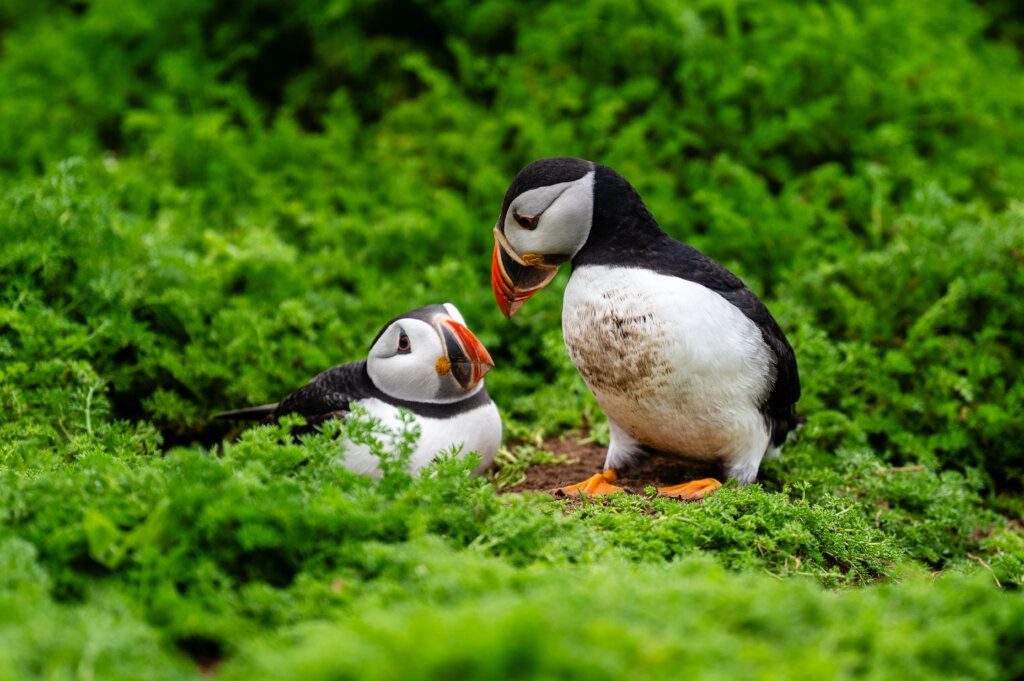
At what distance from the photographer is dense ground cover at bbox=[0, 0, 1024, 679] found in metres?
2.20

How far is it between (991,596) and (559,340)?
10.1 ft

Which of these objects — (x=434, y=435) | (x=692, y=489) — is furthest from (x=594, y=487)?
(x=434, y=435)

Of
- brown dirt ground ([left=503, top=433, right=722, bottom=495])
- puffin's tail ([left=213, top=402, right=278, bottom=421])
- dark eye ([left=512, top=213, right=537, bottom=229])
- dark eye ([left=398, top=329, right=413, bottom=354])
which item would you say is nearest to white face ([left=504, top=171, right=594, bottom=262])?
dark eye ([left=512, top=213, right=537, bottom=229])

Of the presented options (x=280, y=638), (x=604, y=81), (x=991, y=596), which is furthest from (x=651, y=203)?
(x=280, y=638)

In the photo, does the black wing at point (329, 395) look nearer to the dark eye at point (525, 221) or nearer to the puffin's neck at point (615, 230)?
the dark eye at point (525, 221)

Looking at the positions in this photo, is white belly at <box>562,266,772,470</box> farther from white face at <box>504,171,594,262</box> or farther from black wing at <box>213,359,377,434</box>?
black wing at <box>213,359,377,434</box>

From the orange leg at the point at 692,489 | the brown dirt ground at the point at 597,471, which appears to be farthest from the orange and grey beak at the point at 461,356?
the orange leg at the point at 692,489

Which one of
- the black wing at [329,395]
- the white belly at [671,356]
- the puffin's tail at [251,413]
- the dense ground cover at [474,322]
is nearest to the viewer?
the dense ground cover at [474,322]

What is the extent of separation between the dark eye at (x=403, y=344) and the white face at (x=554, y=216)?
672 millimetres

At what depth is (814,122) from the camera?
6.81m

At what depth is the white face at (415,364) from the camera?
3.97 metres

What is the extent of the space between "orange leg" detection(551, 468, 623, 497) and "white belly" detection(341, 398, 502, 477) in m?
0.41

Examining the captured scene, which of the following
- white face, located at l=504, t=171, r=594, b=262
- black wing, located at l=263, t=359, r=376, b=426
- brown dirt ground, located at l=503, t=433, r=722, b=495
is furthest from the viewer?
brown dirt ground, located at l=503, t=433, r=722, b=495

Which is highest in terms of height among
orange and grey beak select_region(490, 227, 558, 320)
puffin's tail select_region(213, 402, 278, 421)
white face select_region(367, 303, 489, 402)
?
orange and grey beak select_region(490, 227, 558, 320)
